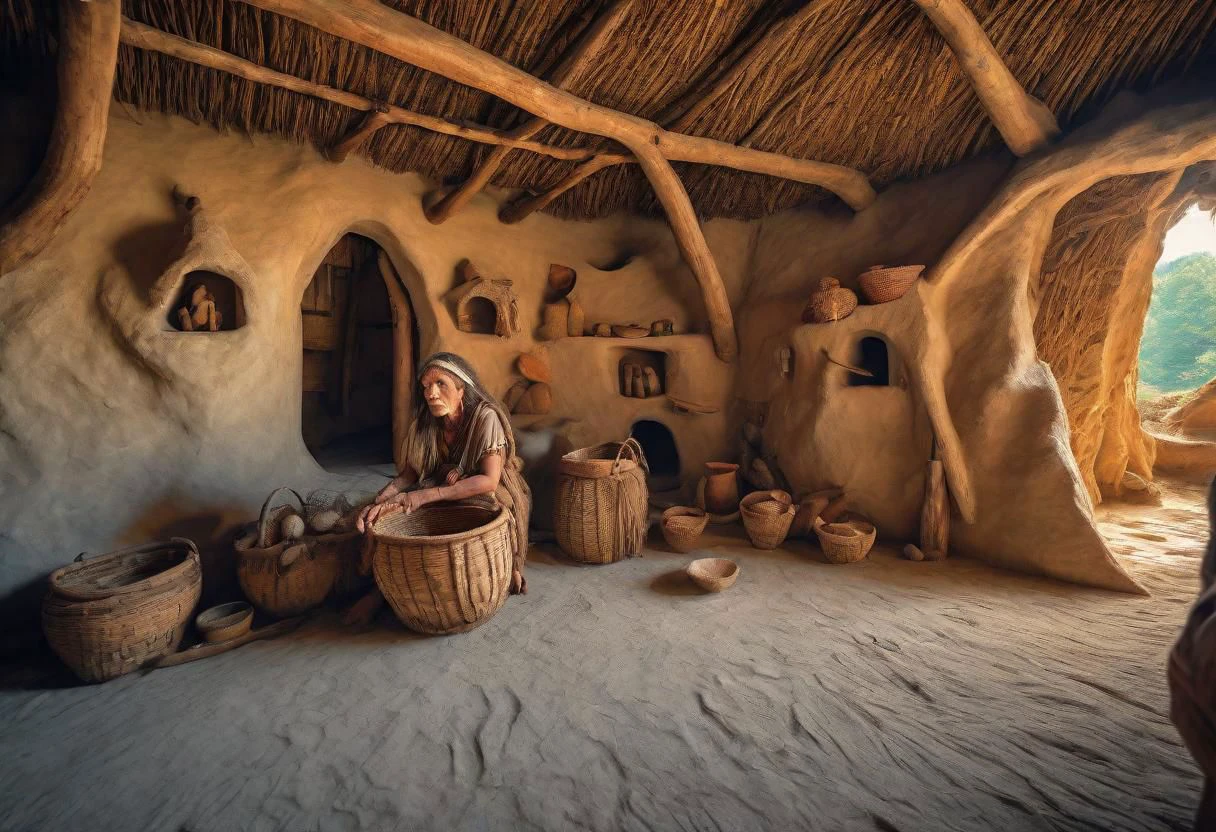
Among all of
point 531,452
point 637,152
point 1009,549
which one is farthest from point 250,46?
point 1009,549

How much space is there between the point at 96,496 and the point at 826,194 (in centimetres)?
599

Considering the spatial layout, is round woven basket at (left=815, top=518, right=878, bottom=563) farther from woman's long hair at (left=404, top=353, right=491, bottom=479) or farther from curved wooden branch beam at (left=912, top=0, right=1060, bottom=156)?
curved wooden branch beam at (left=912, top=0, right=1060, bottom=156)

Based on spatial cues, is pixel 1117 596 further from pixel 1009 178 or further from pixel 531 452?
pixel 531 452

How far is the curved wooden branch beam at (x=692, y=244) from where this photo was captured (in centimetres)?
402

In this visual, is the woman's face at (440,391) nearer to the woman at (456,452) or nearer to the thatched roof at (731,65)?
the woman at (456,452)

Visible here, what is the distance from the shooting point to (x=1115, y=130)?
3.19 m

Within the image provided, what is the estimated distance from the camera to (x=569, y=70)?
322 cm

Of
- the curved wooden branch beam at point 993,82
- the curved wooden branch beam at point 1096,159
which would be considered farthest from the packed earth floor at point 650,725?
the curved wooden branch beam at point 993,82

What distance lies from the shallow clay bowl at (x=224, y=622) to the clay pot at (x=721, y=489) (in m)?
3.27

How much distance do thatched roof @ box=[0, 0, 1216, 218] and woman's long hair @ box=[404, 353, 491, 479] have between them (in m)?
1.96

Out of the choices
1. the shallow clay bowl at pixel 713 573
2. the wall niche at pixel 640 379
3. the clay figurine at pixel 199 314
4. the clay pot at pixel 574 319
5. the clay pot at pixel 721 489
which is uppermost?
the clay pot at pixel 574 319

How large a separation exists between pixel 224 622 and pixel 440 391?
155cm

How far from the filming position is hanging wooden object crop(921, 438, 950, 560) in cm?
360

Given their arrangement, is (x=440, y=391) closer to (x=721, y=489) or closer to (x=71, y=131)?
(x=71, y=131)
